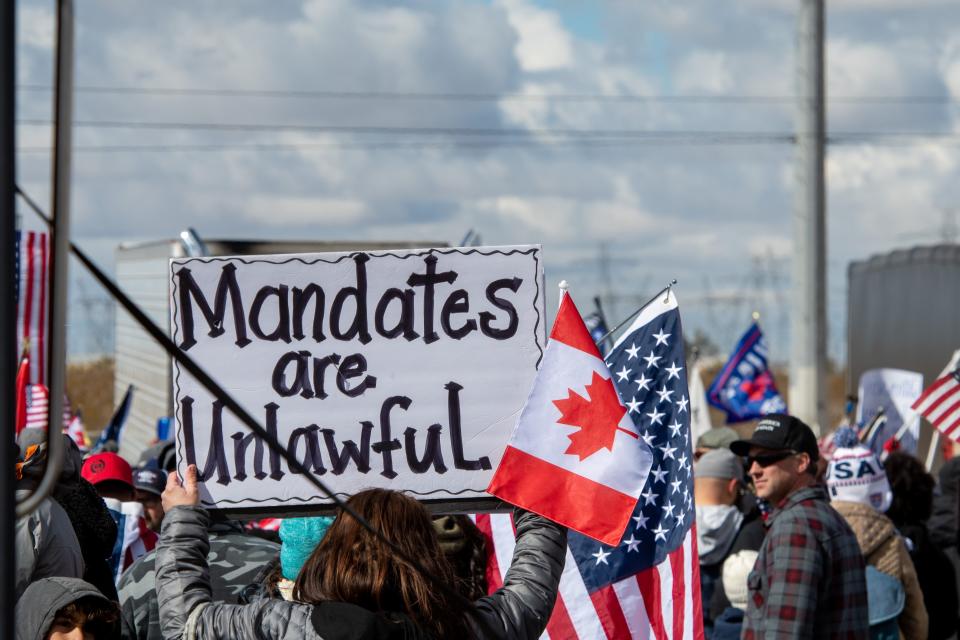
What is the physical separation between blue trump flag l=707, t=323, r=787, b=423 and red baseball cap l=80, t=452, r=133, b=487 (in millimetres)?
6736

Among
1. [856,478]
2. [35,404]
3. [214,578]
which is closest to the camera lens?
[214,578]

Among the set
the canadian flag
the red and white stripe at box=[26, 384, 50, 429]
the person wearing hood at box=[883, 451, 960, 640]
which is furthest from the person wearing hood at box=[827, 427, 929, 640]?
the red and white stripe at box=[26, 384, 50, 429]

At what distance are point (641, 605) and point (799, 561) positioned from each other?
71 cm

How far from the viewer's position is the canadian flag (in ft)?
10.8

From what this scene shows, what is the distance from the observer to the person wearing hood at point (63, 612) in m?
3.48

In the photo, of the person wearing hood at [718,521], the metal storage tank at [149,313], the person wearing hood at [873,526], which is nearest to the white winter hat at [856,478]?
the person wearing hood at [873,526]

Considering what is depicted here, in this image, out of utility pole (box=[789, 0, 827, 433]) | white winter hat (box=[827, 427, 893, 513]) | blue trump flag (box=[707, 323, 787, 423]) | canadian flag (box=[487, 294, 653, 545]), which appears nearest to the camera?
canadian flag (box=[487, 294, 653, 545])

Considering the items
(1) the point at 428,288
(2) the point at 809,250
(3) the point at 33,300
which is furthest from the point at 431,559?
(2) the point at 809,250

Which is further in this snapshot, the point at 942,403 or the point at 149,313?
the point at 149,313

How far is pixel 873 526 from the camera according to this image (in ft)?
19.0

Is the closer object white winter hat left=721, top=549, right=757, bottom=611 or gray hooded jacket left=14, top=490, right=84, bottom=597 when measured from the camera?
gray hooded jacket left=14, top=490, right=84, bottom=597

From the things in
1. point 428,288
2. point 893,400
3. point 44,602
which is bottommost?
point 44,602

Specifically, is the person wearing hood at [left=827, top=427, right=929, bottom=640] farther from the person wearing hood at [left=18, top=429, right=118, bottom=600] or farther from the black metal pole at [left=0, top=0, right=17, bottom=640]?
the black metal pole at [left=0, top=0, right=17, bottom=640]

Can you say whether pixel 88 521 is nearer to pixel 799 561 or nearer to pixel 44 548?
pixel 44 548
